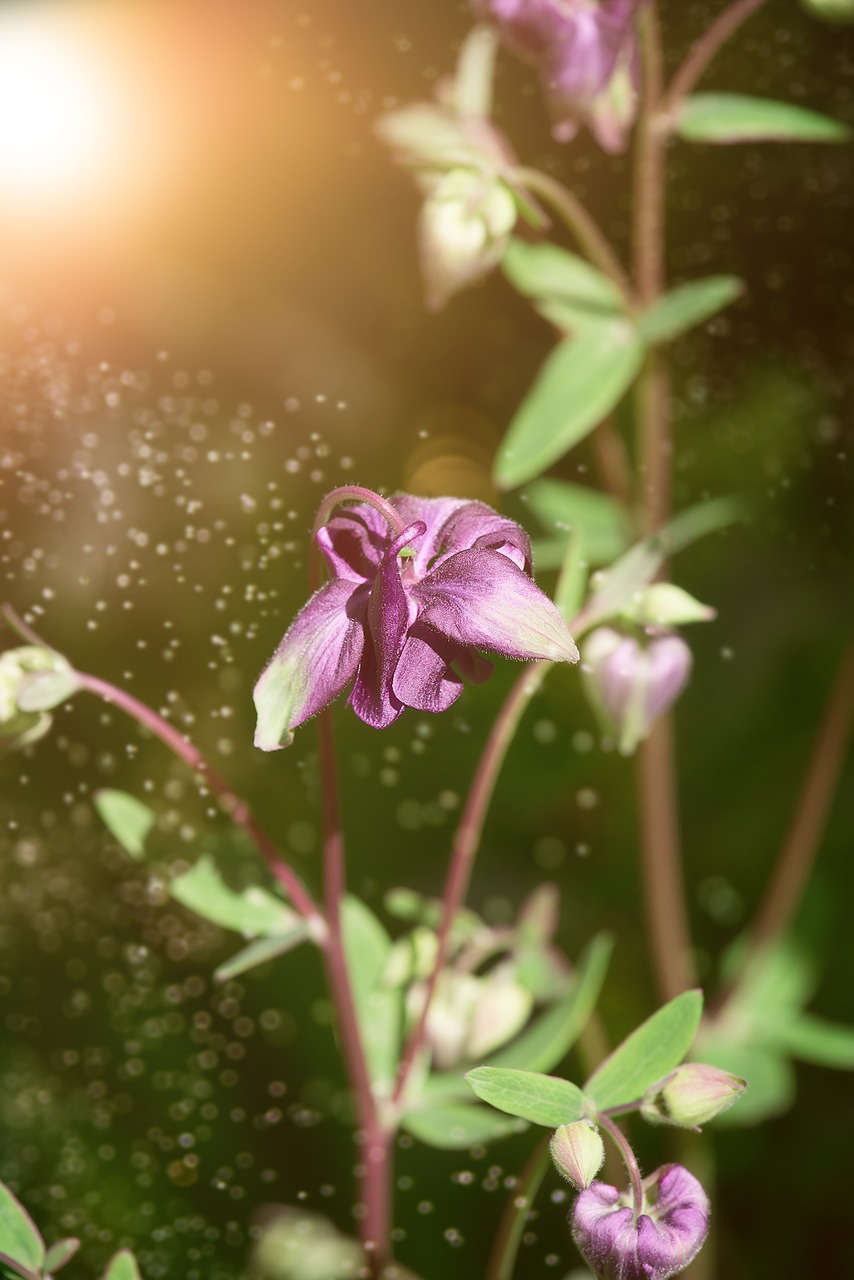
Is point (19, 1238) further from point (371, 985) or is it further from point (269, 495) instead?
point (269, 495)

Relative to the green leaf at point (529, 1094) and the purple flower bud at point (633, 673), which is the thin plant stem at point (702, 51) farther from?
the green leaf at point (529, 1094)

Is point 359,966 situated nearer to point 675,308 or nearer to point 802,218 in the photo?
point 675,308

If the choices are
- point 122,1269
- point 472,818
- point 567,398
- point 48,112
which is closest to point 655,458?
point 567,398

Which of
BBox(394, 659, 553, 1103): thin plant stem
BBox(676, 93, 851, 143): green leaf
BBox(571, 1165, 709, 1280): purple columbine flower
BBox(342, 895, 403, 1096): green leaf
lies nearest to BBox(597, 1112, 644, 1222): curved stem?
BBox(571, 1165, 709, 1280): purple columbine flower

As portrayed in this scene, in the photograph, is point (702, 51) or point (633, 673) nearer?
point (633, 673)

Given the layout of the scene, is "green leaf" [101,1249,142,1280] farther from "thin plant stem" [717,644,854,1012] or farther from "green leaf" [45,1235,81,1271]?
"thin plant stem" [717,644,854,1012]
